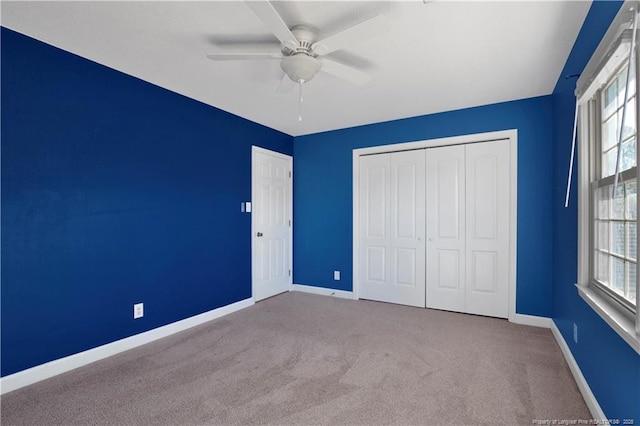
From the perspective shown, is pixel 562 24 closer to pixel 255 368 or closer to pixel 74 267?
pixel 255 368

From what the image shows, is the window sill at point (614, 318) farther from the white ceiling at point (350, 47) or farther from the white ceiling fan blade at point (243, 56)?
the white ceiling fan blade at point (243, 56)

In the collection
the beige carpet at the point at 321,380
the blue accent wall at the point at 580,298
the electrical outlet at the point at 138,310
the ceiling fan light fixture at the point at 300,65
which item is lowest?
the beige carpet at the point at 321,380

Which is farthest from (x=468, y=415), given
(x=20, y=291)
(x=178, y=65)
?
(x=178, y=65)

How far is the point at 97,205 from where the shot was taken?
246 cm

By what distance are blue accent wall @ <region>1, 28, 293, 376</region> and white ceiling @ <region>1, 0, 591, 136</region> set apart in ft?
0.88

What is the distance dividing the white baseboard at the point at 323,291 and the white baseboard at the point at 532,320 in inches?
77.2

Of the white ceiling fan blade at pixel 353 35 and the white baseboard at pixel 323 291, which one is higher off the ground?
the white ceiling fan blade at pixel 353 35

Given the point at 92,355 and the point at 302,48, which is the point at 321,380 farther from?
the point at 302,48

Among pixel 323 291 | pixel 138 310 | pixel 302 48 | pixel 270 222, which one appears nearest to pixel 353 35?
pixel 302 48

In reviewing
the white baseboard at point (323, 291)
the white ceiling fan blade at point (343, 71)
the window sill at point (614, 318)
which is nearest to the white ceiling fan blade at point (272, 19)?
the white ceiling fan blade at point (343, 71)

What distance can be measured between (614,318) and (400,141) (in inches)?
115

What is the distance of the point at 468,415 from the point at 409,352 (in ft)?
2.63

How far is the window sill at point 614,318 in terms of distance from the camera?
1196 mm

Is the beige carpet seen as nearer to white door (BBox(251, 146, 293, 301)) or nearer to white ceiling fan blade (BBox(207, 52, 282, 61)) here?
white door (BBox(251, 146, 293, 301))
